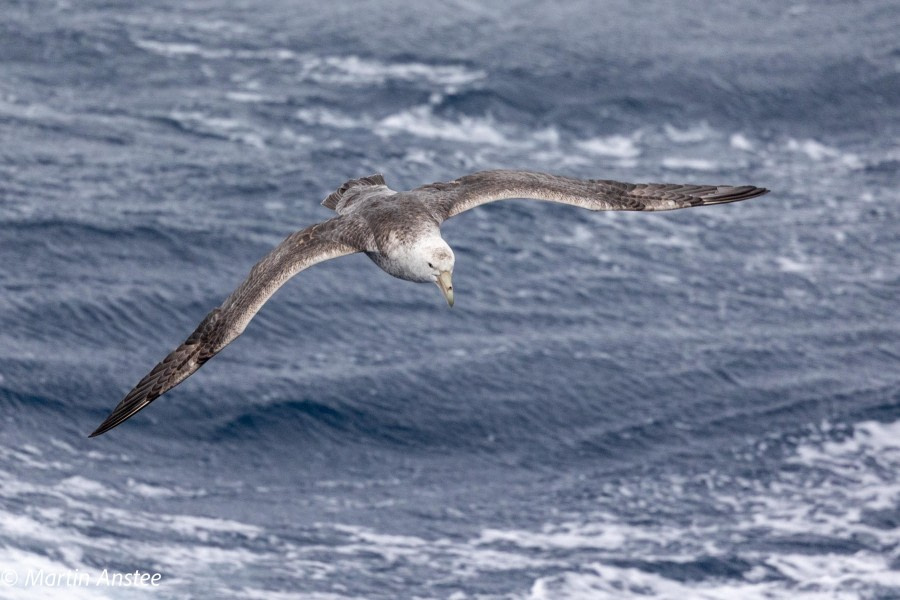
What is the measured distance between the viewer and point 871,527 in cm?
3681

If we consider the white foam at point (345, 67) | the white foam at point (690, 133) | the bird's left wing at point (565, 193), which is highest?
the white foam at point (345, 67)

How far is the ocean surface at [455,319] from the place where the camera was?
35.3 m

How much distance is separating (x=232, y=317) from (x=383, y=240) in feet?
9.08

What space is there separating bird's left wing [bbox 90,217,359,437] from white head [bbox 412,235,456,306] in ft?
5.12

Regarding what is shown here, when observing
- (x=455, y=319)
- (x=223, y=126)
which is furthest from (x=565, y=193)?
(x=223, y=126)

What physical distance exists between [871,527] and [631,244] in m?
14.3

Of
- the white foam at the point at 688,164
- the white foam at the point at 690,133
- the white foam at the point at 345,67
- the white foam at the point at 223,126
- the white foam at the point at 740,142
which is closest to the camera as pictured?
the white foam at the point at 688,164

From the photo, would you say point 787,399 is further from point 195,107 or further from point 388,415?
point 195,107

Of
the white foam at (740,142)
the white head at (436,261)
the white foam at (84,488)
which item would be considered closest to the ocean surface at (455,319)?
the white foam at (740,142)

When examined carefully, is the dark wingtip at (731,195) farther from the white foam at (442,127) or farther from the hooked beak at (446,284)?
the white foam at (442,127)

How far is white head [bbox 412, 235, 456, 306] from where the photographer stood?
871 inches

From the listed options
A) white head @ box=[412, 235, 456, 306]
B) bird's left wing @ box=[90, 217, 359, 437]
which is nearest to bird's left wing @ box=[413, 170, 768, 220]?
white head @ box=[412, 235, 456, 306]

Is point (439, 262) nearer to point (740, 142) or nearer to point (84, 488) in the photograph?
point (84, 488)

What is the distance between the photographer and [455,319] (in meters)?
43.3
